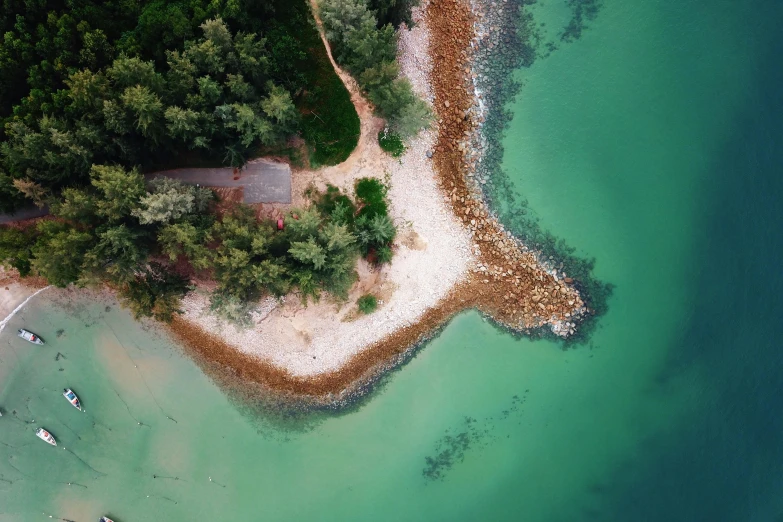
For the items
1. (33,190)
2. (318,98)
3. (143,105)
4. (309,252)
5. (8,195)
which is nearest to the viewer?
(143,105)

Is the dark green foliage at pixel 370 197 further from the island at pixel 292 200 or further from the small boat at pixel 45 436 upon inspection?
the small boat at pixel 45 436

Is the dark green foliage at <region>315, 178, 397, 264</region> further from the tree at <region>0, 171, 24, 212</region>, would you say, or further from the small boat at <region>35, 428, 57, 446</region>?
the small boat at <region>35, 428, 57, 446</region>

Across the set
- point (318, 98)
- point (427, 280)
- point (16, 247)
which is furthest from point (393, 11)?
point (16, 247)

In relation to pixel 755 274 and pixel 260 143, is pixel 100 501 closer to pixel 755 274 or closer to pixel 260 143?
pixel 260 143

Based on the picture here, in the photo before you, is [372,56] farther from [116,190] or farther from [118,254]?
[118,254]

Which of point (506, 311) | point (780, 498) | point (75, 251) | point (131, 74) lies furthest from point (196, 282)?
point (780, 498)
